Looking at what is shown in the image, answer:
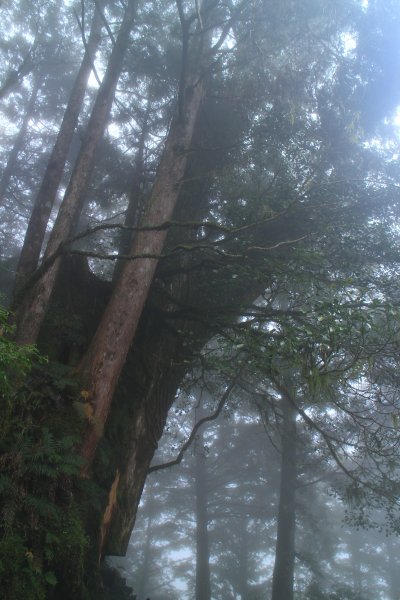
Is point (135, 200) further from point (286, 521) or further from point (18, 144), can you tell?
point (286, 521)

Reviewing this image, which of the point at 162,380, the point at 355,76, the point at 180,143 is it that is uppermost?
the point at 355,76

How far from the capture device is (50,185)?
8375mm

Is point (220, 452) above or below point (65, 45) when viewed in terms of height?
below

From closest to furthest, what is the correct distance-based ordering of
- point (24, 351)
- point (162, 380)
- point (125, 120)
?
1. point (24, 351)
2. point (162, 380)
3. point (125, 120)

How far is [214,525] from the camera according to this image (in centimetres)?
2636

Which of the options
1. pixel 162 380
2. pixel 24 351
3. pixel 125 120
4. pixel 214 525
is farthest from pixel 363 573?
pixel 24 351

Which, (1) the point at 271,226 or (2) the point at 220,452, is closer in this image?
(1) the point at 271,226

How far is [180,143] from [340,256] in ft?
13.2

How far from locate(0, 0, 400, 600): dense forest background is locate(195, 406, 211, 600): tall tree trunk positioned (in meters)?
5.58

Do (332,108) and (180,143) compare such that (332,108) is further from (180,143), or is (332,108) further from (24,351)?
(24,351)

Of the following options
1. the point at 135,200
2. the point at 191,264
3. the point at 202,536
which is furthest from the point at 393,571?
the point at 135,200

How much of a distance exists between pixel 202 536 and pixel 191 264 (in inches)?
652

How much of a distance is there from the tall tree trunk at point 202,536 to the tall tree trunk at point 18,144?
12598 mm

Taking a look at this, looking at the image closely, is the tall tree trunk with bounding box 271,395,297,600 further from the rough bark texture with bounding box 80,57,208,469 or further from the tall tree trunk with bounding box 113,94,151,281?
the rough bark texture with bounding box 80,57,208,469
